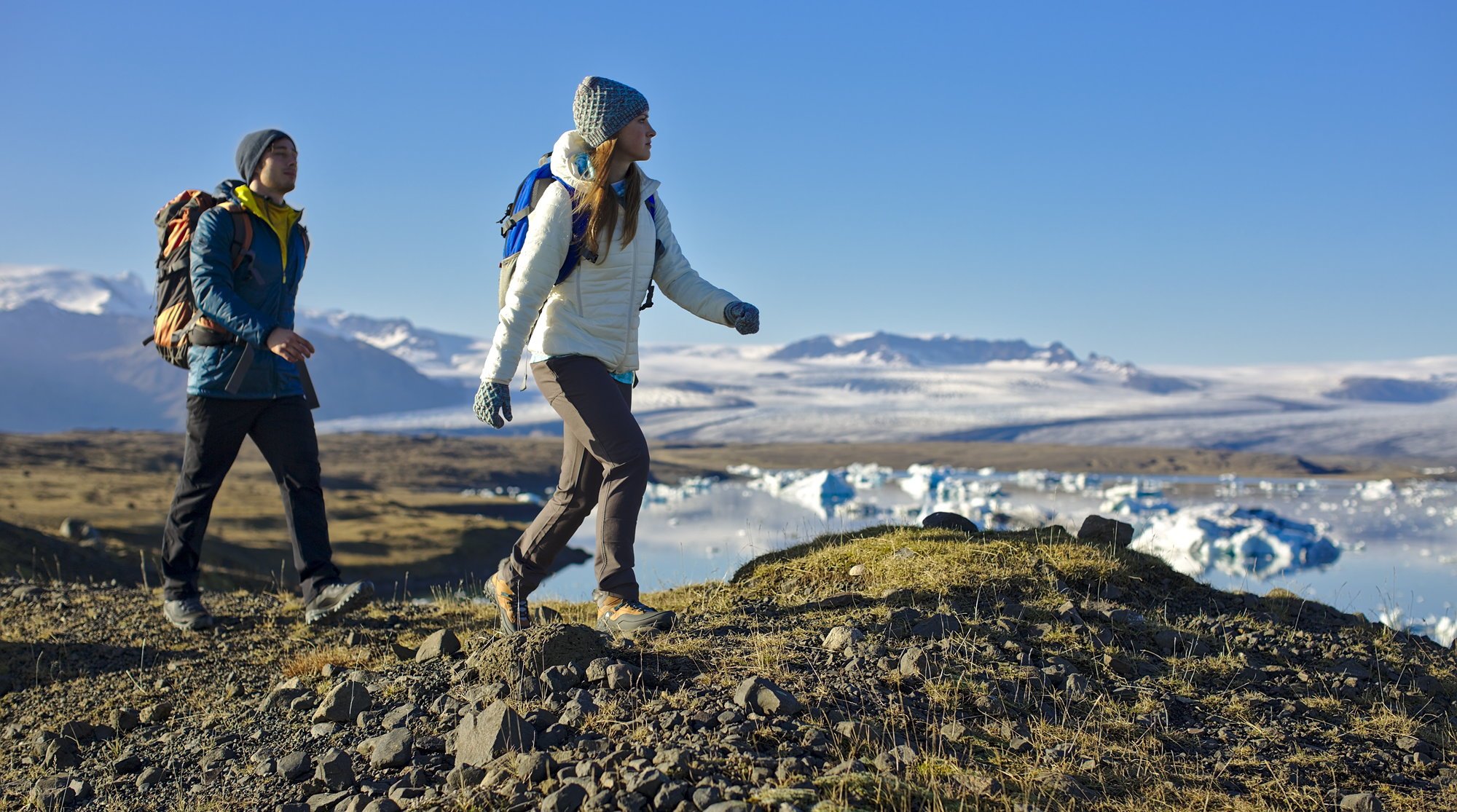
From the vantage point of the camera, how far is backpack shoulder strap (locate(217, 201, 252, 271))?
15.6 ft

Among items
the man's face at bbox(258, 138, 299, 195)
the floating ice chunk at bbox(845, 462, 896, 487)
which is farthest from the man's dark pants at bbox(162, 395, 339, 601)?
the floating ice chunk at bbox(845, 462, 896, 487)

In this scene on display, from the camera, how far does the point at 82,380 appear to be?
187000 mm

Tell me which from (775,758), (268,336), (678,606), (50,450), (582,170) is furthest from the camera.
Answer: (50,450)

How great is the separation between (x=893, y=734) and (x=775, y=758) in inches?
14.4

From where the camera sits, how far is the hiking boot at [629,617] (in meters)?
3.96

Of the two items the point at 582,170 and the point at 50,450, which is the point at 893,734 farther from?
the point at 50,450

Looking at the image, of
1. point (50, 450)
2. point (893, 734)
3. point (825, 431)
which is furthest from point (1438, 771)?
point (825, 431)

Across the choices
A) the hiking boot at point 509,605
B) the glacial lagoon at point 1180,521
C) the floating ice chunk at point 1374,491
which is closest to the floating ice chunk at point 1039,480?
the glacial lagoon at point 1180,521

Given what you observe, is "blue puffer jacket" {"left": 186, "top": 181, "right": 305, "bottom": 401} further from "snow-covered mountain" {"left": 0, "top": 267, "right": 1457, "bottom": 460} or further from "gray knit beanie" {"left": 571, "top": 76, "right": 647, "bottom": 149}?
"snow-covered mountain" {"left": 0, "top": 267, "right": 1457, "bottom": 460}

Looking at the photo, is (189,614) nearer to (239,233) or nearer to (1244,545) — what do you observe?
(239,233)

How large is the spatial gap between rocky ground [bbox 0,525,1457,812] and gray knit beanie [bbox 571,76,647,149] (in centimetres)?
175

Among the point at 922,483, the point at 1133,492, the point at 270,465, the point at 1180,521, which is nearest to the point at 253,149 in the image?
the point at 270,465

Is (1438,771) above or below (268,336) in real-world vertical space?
below

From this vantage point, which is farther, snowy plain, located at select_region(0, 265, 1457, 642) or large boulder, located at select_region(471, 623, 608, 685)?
snowy plain, located at select_region(0, 265, 1457, 642)
